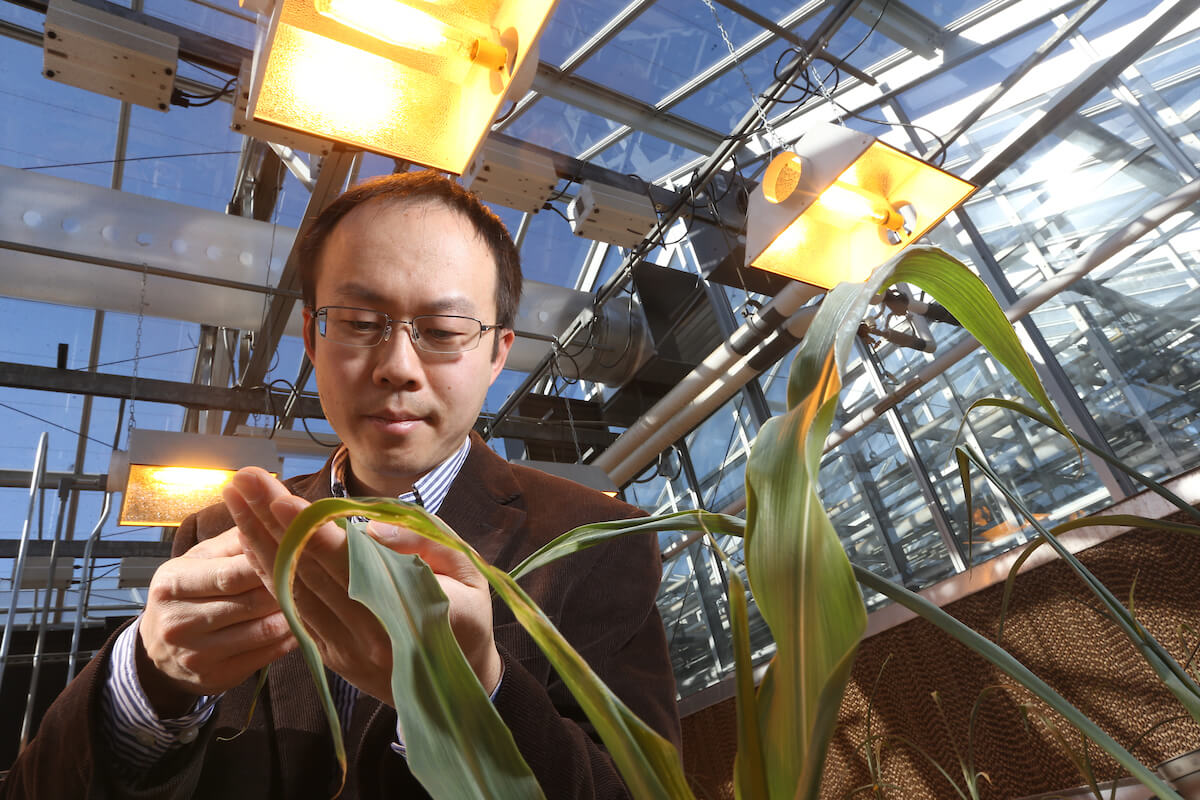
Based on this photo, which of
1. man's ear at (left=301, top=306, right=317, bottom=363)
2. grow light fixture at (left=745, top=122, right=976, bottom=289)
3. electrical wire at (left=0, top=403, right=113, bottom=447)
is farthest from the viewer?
electrical wire at (left=0, top=403, right=113, bottom=447)

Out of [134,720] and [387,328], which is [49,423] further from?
[134,720]

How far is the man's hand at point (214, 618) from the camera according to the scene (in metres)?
0.33

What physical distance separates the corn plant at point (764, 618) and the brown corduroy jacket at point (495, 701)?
21cm

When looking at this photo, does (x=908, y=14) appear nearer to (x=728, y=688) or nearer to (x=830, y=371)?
(x=728, y=688)

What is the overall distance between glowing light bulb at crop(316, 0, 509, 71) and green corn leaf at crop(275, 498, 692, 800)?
1.25 meters

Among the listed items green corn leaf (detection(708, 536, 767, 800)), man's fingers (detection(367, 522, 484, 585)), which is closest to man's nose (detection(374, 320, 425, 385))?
man's fingers (detection(367, 522, 484, 585))

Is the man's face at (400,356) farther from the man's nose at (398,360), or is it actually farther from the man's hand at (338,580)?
the man's hand at (338,580)

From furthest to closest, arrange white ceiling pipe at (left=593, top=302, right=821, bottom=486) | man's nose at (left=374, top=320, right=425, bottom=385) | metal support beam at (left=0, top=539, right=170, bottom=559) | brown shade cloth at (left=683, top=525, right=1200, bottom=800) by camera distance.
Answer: metal support beam at (left=0, top=539, right=170, bottom=559), white ceiling pipe at (left=593, top=302, right=821, bottom=486), brown shade cloth at (left=683, top=525, right=1200, bottom=800), man's nose at (left=374, top=320, right=425, bottom=385)

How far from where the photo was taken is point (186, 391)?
4.00 meters

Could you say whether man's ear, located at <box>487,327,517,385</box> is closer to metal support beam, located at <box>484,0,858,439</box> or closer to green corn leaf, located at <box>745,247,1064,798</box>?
green corn leaf, located at <box>745,247,1064,798</box>

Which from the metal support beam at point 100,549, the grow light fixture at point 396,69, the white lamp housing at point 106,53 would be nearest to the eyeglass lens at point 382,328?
the grow light fixture at point 396,69

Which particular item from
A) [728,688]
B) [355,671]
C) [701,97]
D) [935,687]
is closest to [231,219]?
[701,97]

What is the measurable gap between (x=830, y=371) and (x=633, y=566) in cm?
59

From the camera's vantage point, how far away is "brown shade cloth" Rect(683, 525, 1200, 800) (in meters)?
1.69
